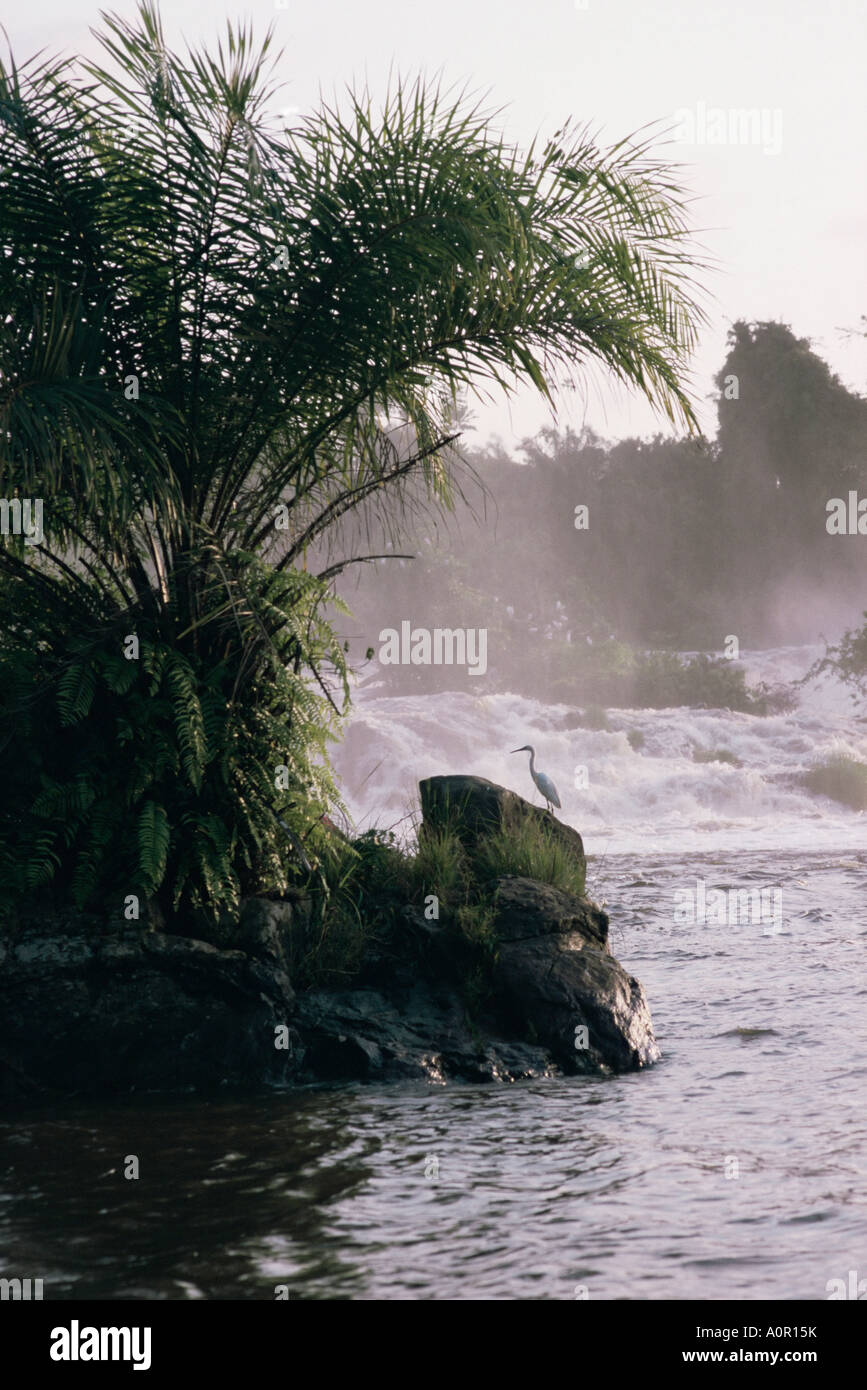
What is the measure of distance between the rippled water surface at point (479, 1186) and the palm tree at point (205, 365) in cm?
167

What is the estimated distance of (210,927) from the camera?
7988 millimetres

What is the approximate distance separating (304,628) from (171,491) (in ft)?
4.09

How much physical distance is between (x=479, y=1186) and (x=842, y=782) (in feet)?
82.7

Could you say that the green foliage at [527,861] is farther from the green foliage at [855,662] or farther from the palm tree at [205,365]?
the green foliage at [855,662]

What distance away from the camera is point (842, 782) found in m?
29.3

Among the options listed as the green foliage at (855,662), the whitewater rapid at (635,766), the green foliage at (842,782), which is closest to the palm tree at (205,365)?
the whitewater rapid at (635,766)

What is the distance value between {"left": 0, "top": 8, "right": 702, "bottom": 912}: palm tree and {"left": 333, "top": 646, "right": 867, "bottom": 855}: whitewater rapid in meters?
15.2

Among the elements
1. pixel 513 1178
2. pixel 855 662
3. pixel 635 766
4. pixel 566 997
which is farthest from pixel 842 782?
pixel 513 1178

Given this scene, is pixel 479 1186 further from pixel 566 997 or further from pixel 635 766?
pixel 635 766

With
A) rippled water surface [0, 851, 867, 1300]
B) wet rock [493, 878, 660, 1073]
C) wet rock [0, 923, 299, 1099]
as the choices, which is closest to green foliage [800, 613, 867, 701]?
rippled water surface [0, 851, 867, 1300]

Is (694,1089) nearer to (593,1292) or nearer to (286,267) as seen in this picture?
(593,1292)

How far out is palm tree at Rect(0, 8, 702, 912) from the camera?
7.64 meters

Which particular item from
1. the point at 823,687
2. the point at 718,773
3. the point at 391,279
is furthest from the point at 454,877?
the point at 823,687

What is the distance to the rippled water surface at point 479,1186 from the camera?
481 cm
